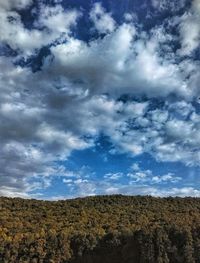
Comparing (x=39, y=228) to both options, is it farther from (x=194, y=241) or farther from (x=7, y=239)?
(x=194, y=241)

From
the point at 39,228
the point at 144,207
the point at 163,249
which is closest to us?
the point at 163,249

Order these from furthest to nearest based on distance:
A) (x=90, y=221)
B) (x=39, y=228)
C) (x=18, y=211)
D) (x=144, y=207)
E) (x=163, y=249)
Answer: (x=144, y=207) < (x=18, y=211) < (x=90, y=221) < (x=39, y=228) < (x=163, y=249)

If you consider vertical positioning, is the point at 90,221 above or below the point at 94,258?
above

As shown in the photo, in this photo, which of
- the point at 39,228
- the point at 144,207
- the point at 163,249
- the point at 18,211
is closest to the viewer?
the point at 163,249

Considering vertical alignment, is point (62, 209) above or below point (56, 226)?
above

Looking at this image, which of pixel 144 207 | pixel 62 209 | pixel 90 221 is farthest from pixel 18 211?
pixel 144 207

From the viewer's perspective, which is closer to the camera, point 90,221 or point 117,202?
point 90,221

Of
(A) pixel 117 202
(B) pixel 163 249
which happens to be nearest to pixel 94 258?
(B) pixel 163 249

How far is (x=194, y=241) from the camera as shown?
104 metres

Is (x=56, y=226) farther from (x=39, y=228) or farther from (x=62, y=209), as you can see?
(x=62, y=209)

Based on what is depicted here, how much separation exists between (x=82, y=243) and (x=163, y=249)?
16.1 metres

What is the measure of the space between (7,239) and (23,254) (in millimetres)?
4524

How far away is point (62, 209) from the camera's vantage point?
475ft

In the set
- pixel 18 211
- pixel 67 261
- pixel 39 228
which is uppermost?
pixel 18 211
